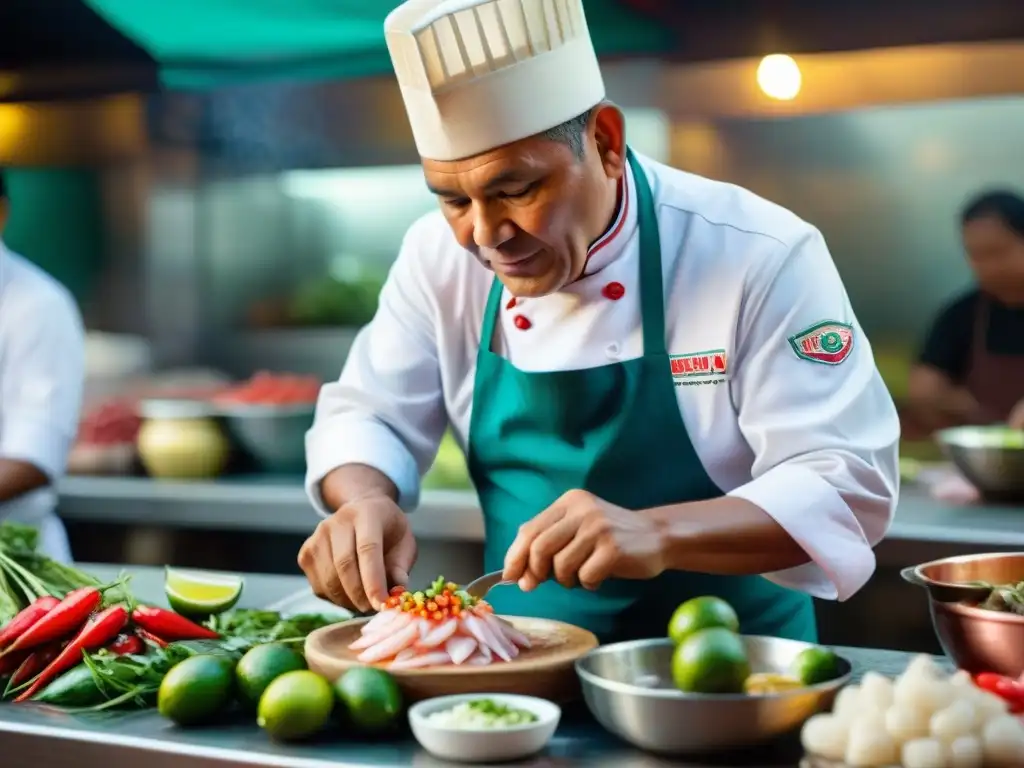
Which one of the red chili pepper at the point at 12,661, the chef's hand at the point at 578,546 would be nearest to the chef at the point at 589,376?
the chef's hand at the point at 578,546

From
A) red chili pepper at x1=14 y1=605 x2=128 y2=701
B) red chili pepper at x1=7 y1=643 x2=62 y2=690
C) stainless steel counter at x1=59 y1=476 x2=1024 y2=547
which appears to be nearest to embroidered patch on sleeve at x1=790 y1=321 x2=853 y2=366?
red chili pepper at x1=14 y1=605 x2=128 y2=701

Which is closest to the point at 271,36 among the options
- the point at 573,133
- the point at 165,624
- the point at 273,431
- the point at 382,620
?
the point at 273,431

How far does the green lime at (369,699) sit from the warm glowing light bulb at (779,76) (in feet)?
10.9

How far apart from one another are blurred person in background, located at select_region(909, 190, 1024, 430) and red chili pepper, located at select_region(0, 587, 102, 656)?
3.25 meters

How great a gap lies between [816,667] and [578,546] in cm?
36

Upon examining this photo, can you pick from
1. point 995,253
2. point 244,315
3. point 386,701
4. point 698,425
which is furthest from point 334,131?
point 386,701

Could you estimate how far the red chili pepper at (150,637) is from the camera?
215 centimetres

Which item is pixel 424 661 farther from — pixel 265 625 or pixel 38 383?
pixel 38 383

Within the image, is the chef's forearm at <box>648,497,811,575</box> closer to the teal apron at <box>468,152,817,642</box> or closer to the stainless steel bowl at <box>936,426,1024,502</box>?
the teal apron at <box>468,152,817,642</box>

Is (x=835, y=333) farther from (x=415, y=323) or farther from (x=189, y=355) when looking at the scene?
(x=189, y=355)

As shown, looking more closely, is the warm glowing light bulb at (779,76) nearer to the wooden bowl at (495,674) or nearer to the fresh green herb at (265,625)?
the fresh green herb at (265,625)

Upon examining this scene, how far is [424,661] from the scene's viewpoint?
1.92 m

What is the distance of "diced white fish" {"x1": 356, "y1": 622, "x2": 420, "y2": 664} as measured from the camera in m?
1.95

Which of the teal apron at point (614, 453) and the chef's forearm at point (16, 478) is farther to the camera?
the chef's forearm at point (16, 478)
